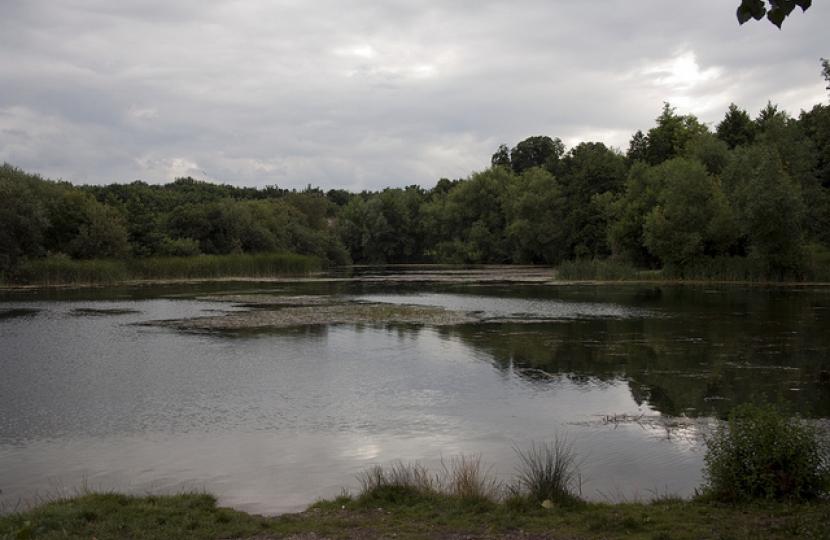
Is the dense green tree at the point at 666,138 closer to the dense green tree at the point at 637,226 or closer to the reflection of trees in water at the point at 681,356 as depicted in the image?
the dense green tree at the point at 637,226

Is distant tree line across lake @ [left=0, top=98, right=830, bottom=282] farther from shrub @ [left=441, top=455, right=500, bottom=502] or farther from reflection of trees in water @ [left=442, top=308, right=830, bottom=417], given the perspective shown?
shrub @ [left=441, top=455, right=500, bottom=502]

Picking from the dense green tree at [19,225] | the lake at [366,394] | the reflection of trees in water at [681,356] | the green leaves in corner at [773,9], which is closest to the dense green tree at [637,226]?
the lake at [366,394]

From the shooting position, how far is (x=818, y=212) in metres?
51.1

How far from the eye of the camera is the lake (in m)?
10.3

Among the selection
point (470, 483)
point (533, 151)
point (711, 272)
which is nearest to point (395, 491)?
point (470, 483)

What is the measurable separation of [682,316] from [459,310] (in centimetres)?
1027

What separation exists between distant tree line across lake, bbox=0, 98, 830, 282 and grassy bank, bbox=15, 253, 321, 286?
136cm

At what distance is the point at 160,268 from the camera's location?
6425 centimetres

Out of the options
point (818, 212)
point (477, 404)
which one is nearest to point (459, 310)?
point (477, 404)

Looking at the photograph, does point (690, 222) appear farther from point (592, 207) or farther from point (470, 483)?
point (470, 483)

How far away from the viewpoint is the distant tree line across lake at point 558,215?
52.2 metres

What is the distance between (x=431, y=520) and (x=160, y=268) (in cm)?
6171

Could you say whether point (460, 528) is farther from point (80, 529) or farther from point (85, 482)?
point (85, 482)

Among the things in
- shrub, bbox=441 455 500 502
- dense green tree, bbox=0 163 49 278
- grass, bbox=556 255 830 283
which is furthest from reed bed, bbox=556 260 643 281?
shrub, bbox=441 455 500 502
